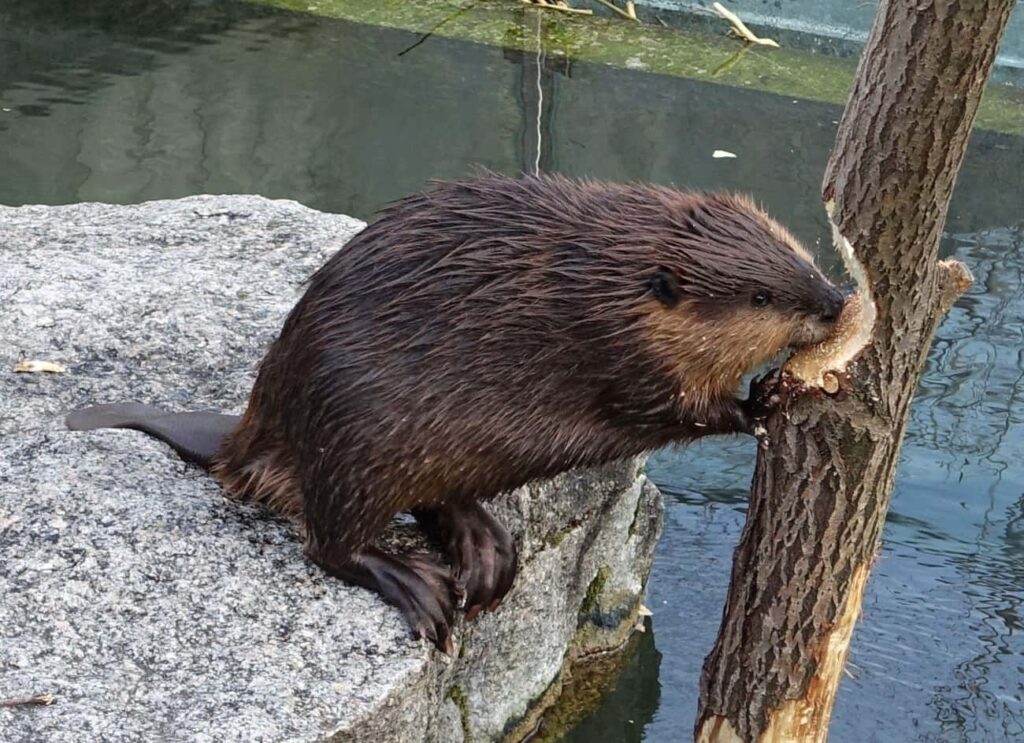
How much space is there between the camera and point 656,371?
2.30m

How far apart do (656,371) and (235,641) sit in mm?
762

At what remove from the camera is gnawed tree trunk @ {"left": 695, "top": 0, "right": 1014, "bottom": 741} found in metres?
1.98

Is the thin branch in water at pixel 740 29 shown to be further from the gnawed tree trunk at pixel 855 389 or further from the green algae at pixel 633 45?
the gnawed tree trunk at pixel 855 389

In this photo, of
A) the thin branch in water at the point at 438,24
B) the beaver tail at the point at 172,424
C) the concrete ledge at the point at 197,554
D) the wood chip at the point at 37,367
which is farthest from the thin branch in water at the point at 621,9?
the beaver tail at the point at 172,424

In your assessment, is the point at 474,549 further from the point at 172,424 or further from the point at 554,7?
the point at 554,7

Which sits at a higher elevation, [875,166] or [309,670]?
[875,166]

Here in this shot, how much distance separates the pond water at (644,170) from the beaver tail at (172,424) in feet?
3.40

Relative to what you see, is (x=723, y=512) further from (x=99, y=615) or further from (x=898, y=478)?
(x=99, y=615)

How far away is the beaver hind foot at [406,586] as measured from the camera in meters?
2.37

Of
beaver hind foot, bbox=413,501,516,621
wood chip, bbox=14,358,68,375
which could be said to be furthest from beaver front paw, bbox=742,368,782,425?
wood chip, bbox=14,358,68,375

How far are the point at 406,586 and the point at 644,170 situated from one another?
160 inches

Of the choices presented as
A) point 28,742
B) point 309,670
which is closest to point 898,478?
point 309,670

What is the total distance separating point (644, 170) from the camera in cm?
620

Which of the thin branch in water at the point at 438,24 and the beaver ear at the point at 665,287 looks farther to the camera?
the thin branch in water at the point at 438,24
